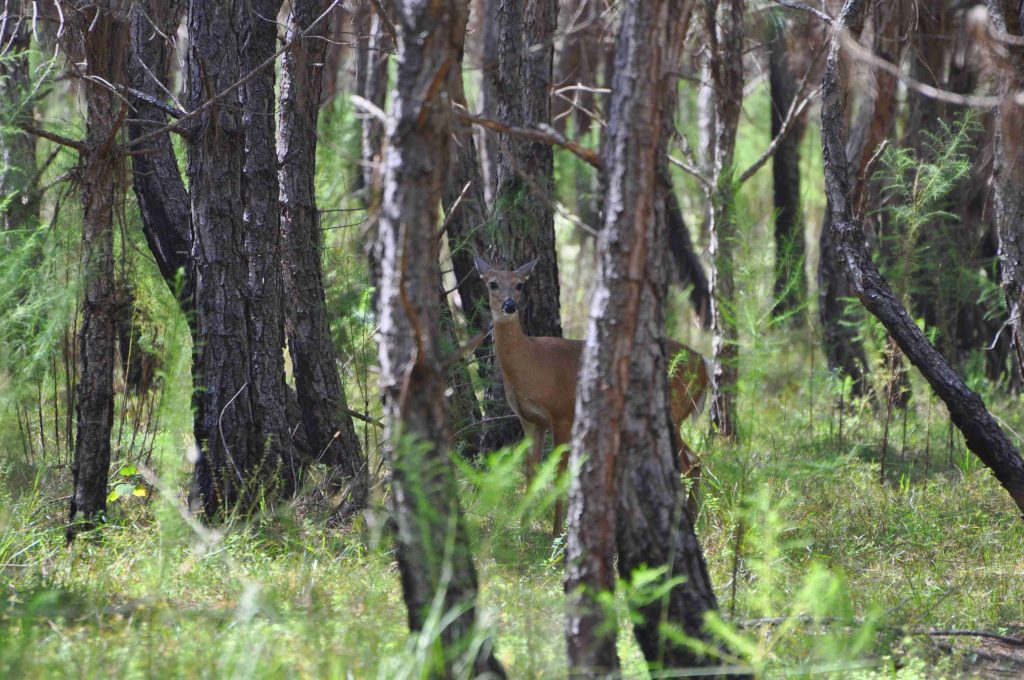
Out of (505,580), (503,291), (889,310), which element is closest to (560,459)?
(503,291)

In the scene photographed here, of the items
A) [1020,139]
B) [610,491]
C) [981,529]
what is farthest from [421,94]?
[981,529]

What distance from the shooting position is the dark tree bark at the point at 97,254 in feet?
17.1

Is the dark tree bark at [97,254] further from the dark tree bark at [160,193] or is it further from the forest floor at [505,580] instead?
the dark tree bark at [160,193]

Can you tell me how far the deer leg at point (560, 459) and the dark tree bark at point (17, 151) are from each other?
3.51m

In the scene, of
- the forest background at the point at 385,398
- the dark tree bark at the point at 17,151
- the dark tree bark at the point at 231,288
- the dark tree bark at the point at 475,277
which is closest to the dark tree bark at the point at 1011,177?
the forest background at the point at 385,398

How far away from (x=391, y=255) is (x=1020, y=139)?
13.4 ft

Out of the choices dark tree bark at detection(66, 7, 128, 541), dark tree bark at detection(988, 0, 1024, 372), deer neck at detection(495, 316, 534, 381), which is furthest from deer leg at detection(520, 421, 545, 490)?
dark tree bark at detection(988, 0, 1024, 372)

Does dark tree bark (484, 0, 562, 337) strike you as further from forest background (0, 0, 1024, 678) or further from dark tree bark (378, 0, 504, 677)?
dark tree bark (378, 0, 504, 677)

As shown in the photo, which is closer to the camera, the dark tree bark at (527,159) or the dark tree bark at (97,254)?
the dark tree bark at (97,254)

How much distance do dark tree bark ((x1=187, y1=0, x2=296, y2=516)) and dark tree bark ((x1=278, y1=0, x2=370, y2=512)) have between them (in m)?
0.59

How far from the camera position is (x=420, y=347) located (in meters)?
3.38

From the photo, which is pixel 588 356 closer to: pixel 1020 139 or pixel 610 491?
pixel 610 491

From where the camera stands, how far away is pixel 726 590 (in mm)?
4820

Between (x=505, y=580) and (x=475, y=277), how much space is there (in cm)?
372
